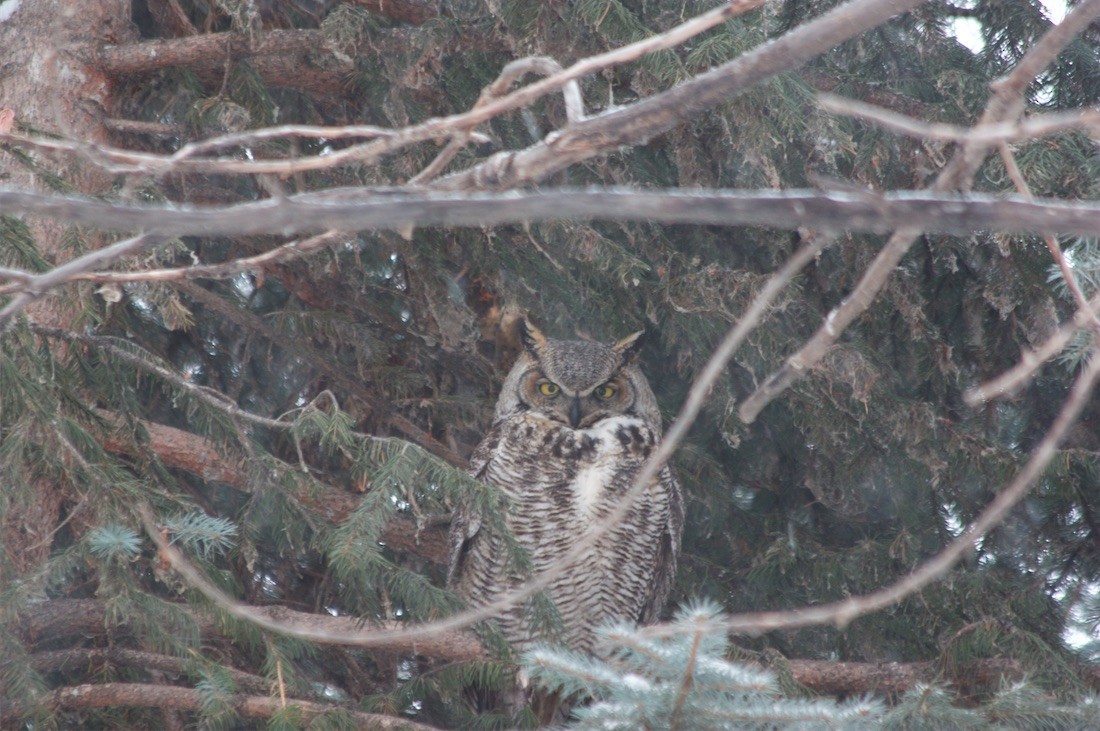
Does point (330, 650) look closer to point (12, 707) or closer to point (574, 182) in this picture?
point (12, 707)

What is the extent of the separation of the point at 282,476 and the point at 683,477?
1.50 meters

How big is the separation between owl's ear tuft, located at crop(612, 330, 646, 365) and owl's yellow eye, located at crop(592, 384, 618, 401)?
0.10 m

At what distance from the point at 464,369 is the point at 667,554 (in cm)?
97

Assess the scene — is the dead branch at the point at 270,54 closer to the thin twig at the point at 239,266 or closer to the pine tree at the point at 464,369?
the pine tree at the point at 464,369

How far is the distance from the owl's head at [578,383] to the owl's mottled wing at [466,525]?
13cm

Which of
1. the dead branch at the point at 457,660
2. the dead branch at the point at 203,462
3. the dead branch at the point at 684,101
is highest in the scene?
the dead branch at the point at 684,101

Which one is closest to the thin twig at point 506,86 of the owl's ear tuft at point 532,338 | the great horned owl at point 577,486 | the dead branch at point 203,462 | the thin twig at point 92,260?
the thin twig at point 92,260

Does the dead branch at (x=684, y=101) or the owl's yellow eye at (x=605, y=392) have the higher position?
the dead branch at (x=684, y=101)

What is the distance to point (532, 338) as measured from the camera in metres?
3.65

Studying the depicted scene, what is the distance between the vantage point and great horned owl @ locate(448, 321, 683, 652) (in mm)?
3416

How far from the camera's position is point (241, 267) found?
1557 mm

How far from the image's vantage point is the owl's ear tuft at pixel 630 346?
3.53 metres

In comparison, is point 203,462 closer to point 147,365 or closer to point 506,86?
point 147,365

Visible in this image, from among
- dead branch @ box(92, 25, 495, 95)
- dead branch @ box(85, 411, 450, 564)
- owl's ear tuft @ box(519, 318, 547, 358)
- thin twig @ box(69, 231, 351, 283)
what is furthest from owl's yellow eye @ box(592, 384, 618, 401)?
thin twig @ box(69, 231, 351, 283)
